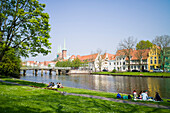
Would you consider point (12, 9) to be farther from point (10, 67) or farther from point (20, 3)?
point (10, 67)

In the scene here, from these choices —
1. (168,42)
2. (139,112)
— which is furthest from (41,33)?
(168,42)

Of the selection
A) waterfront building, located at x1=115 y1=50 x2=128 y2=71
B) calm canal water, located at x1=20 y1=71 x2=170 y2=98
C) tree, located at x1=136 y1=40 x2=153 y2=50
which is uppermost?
tree, located at x1=136 y1=40 x2=153 y2=50

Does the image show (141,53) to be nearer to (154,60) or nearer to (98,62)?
(154,60)

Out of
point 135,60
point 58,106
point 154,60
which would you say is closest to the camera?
point 58,106

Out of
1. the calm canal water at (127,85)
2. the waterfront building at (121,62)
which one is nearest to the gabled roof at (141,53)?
the waterfront building at (121,62)

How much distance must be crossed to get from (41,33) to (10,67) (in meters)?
32.3

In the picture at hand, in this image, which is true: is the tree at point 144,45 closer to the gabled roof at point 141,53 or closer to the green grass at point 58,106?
the gabled roof at point 141,53

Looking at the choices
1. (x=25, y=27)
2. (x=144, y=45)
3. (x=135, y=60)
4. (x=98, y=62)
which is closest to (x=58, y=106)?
(x=25, y=27)

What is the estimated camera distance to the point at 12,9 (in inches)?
834

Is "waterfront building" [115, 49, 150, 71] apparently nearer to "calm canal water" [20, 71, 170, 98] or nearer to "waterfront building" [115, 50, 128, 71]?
"waterfront building" [115, 50, 128, 71]

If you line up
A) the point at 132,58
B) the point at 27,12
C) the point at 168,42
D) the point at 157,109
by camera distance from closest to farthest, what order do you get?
the point at 157,109 < the point at 27,12 < the point at 168,42 < the point at 132,58

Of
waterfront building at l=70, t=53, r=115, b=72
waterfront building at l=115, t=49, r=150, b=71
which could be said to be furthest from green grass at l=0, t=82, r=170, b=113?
waterfront building at l=70, t=53, r=115, b=72

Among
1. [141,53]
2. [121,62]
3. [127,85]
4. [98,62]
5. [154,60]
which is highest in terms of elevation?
[141,53]

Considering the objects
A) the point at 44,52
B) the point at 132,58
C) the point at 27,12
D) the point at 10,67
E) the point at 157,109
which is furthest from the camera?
the point at 132,58
